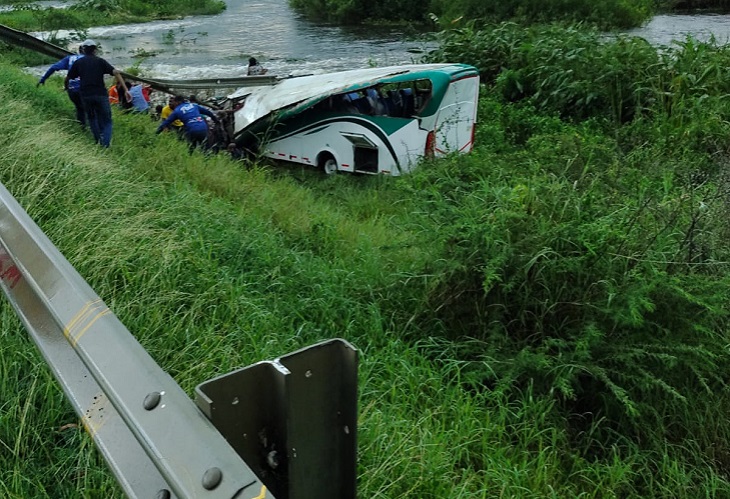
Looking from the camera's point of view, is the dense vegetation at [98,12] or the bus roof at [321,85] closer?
the bus roof at [321,85]

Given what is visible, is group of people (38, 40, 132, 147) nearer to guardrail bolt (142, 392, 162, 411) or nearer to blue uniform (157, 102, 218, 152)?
blue uniform (157, 102, 218, 152)

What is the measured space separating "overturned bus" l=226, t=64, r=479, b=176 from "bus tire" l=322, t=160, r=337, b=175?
0.06ft

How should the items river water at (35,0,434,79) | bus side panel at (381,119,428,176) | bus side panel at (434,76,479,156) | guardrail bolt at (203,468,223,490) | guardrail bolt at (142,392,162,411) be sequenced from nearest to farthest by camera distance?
guardrail bolt at (203,468,223,490)
guardrail bolt at (142,392,162,411)
bus side panel at (381,119,428,176)
bus side panel at (434,76,479,156)
river water at (35,0,434,79)

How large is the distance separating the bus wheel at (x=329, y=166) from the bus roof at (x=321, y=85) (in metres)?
0.99

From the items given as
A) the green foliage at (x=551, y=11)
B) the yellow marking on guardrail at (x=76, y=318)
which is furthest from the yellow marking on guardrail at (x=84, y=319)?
the green foliage at (x=551, y=11)

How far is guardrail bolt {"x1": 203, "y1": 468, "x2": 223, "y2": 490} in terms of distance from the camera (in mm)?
1091

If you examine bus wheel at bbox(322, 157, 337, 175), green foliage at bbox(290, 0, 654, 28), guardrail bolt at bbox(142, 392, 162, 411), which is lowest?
bus wheel at bbox(322, 157, 337, 175)

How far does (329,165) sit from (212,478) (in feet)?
35.8

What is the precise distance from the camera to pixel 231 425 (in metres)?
1.24

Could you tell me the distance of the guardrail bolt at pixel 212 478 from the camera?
109cm

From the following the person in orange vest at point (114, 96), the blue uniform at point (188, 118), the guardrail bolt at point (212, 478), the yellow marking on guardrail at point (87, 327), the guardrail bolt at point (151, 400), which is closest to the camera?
the guardrail bolt at point (212, 478)

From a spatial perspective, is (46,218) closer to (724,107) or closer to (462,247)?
(462,247)

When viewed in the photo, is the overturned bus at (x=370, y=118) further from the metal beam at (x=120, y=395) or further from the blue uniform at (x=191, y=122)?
the metal beam at (x=120, y=395)

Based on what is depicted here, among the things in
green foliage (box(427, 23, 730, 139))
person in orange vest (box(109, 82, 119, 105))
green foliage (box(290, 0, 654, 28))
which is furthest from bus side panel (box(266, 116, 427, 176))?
green foliage (box(290, 0, 654, 28))
